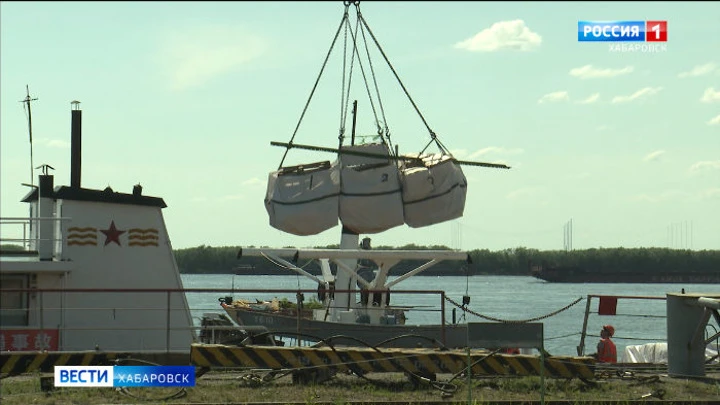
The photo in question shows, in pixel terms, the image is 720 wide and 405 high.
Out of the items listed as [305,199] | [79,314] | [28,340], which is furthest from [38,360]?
[305,199]

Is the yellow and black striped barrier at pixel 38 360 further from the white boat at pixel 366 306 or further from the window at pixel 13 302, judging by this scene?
the white boat at pixel 366 306

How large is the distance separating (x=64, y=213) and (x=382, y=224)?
10.6 metres

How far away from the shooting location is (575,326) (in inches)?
3012

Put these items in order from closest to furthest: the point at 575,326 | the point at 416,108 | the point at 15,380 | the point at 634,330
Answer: the point at 15,380 < the point at 416,108 < the point at 634,330 < the point at 575,326

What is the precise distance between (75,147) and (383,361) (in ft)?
32.3

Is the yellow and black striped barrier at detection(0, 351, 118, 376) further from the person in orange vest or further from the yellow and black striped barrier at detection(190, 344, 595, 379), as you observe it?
the person in orange vest

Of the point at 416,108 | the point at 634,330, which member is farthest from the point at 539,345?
the point at 634,330

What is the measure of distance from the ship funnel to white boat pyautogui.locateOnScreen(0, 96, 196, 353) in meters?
0.45

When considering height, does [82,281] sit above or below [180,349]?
above

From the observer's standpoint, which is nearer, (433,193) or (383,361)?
(383,361)

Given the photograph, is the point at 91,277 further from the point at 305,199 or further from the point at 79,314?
the point at 305,199

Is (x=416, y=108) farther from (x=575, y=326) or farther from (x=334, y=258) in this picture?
(x=575, y=326)

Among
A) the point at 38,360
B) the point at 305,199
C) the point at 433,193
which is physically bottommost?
the point at 38,360

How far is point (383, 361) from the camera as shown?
1734 centimetres
